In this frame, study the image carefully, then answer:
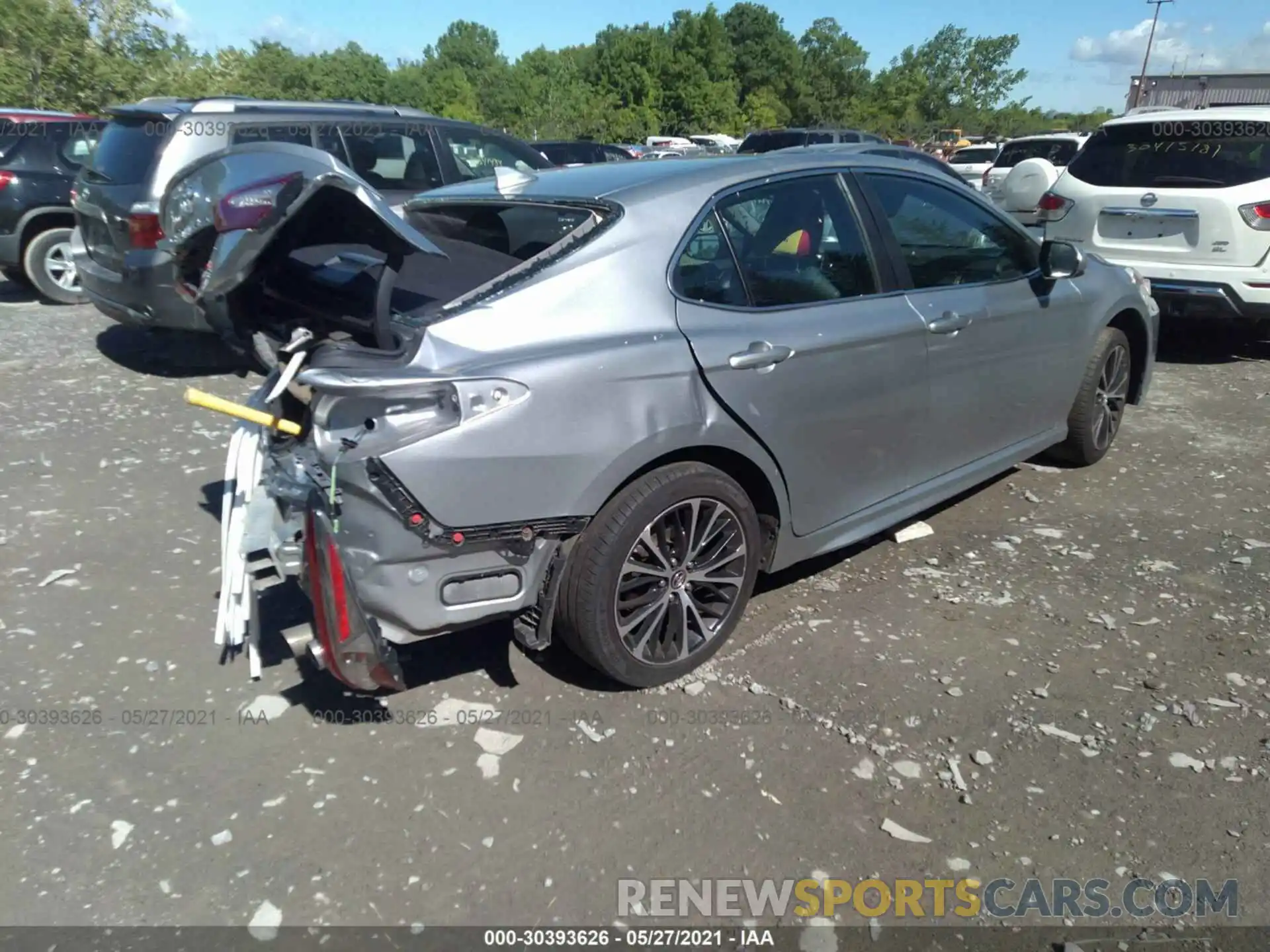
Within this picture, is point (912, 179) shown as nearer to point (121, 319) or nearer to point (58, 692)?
point (58, 692)

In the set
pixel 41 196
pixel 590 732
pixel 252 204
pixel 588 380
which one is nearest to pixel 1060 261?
pixel 588 380

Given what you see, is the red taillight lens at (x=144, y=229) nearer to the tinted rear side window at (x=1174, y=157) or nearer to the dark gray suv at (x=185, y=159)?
the dark gray suv at (x=185, y=159)

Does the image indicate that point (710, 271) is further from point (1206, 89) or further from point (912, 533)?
point (1206, 89)

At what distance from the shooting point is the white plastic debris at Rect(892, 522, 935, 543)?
4.51 metres

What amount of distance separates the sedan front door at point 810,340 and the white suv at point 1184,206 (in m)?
3.89

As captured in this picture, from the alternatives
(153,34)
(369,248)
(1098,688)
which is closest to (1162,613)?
(1098,688)

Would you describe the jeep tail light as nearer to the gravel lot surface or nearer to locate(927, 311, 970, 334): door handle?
the gravel lot surface

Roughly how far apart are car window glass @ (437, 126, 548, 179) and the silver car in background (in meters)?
4.21

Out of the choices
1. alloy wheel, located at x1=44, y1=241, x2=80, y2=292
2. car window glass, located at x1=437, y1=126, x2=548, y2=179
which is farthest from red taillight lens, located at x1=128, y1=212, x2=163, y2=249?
alloy wheel, located at x1=44, y1=241, x2=80, y2=292

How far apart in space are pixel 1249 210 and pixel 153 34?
80.6 ft

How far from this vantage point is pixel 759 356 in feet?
10.6

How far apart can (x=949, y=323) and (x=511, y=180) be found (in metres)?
1.84

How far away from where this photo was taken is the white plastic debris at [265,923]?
7.75ft

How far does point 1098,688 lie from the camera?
131 inches
